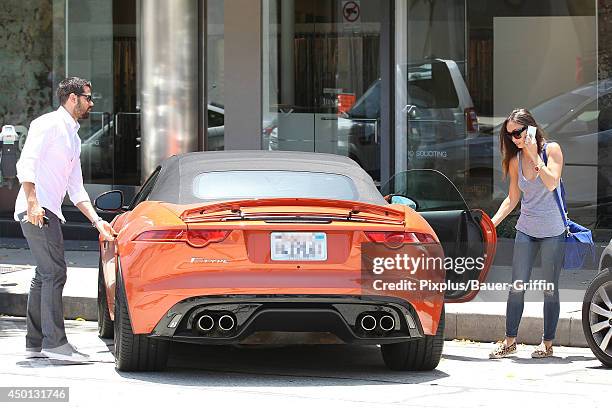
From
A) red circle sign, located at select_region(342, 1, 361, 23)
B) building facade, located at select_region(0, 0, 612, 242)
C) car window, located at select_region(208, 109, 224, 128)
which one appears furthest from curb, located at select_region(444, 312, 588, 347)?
car window, located at select_region(208, 109, 224, 128)

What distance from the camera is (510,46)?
14.9 m

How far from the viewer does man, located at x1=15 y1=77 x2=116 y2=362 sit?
8.45m

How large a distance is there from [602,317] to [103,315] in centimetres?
361

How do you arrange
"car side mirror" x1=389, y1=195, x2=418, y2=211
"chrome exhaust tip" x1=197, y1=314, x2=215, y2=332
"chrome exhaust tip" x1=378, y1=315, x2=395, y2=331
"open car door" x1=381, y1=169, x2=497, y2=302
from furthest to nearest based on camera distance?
"open car door" x1=381, y1=169, x2=497, y2=302 → "car side mirror" x1=389, y1=195, x2=418, y2=211 → "chrome exhaust tip" x1=378, y1=315, x2=395, y2=331 → "chrome exhaust tip" x1=197, y1=314, x2=215, y2=332

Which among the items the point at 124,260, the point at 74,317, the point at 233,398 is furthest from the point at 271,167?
the point at 74,317

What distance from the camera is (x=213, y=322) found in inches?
300

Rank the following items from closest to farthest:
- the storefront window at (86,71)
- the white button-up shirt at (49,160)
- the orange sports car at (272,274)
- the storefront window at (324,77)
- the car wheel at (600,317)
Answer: the orange sports car at (272,274), the white button-up shirt at (49,160), the car wheel at (600,317), the storefront window at (324,77), the storefront window at (86,71)

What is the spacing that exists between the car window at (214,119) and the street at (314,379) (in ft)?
22.2

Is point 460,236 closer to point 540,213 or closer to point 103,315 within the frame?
point 540,213

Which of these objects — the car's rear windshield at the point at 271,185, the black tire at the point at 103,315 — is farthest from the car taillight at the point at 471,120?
the car's rear windshield at the point at 271,185

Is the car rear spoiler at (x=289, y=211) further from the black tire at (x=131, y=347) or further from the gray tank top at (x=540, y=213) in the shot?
the gray tank top at (x=540, y=213)

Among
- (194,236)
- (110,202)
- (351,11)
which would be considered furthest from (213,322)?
→ (351,11)

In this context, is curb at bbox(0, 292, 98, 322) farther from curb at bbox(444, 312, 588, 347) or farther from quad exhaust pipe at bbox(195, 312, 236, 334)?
quad exhaust pipe at bbox(195, 312, 236, 334)

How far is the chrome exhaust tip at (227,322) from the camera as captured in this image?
759cm
